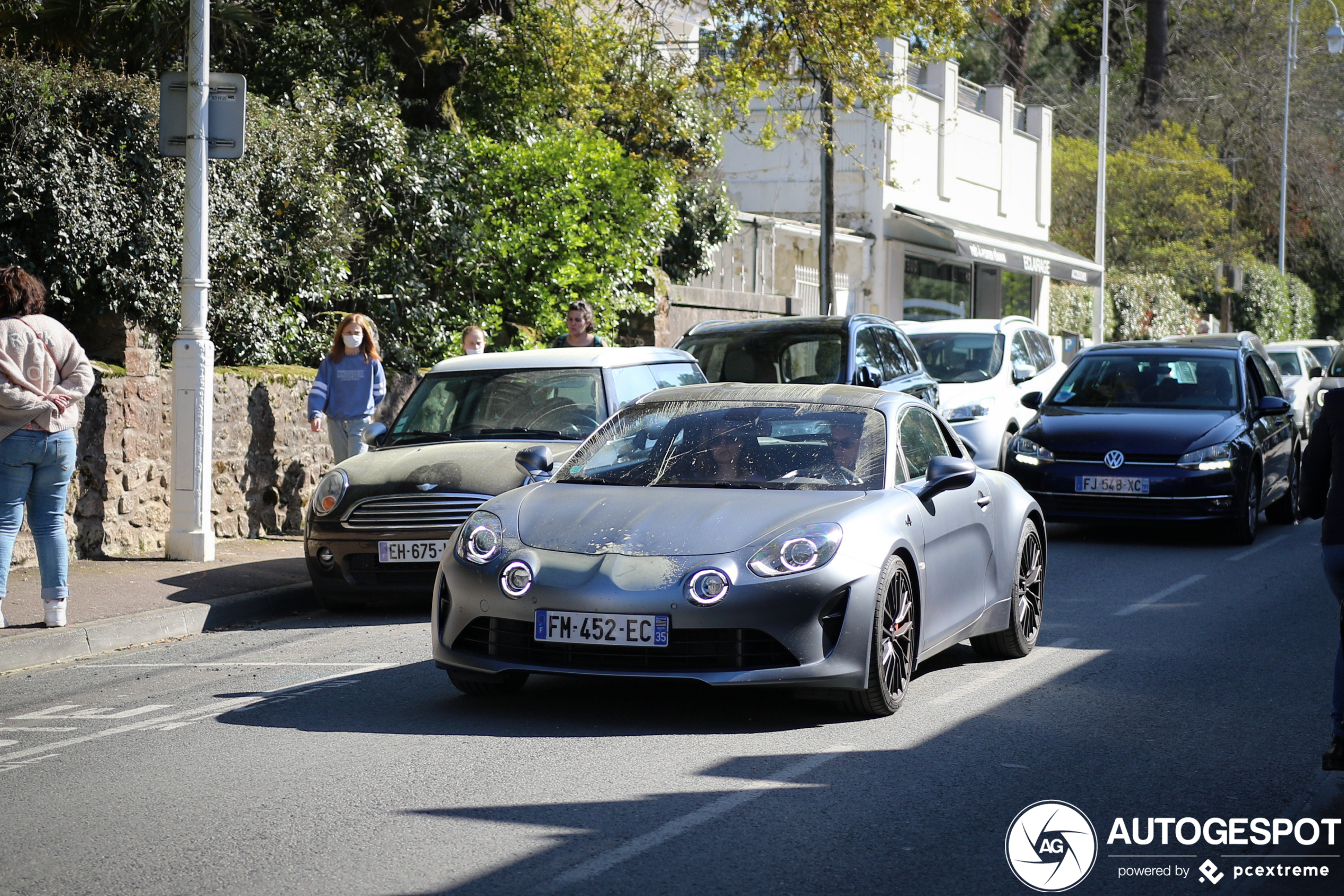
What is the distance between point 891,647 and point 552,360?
5.05 metres

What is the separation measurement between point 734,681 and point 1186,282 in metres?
46.2

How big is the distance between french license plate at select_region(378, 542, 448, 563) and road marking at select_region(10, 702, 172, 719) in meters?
2.69

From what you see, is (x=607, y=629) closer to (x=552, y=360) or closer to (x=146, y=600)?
(x=146, y=600)

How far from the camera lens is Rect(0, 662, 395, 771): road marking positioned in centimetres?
626

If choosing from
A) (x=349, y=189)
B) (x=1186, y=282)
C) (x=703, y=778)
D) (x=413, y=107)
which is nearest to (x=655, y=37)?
(x=413, y=107)

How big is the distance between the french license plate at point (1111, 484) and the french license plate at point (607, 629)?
25.8ft

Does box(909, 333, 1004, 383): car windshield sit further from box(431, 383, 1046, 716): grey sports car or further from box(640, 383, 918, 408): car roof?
box(431, 383, 1046, 716): grey sports car

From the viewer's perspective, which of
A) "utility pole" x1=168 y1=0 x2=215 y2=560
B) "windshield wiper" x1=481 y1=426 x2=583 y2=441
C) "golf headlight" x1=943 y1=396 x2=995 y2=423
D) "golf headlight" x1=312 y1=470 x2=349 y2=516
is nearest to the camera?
"golf headlight" x1=312 y1=470 x2=349 y2=516

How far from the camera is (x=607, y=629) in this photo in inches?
242

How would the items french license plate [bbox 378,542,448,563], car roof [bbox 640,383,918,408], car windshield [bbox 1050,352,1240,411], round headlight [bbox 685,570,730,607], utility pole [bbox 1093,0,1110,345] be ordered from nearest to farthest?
round headlight [bbox 685,570,730,607], car roof [bbox 640,383,918,408], french license plate [bbox 378,542,448,563], car windshield [bbox 1050,352,1240,411], utility pole [bbox 1093,0,1110,345]

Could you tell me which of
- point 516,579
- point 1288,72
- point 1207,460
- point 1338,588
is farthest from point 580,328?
point 1288,72

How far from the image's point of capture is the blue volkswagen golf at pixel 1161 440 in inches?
512

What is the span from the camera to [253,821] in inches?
198

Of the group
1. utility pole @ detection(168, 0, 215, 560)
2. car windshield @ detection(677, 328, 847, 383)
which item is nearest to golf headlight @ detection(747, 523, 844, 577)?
utility pole @ detection(168, 0, 215, 560)
